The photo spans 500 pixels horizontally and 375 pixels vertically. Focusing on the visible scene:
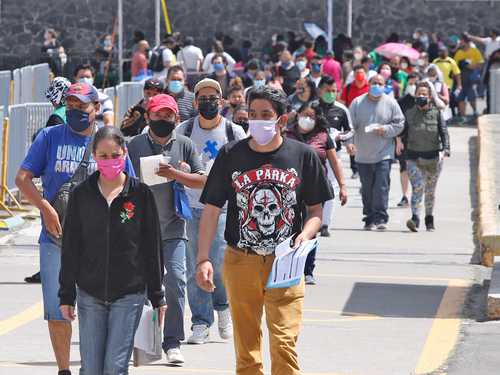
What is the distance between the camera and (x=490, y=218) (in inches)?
558

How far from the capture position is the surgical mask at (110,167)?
777 centimetres

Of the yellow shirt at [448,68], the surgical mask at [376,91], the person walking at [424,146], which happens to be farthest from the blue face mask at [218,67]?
the person walking at [424,146]

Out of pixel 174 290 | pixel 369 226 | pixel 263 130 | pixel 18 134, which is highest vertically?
pixel 18 134

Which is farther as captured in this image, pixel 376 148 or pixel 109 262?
pixel 376 148

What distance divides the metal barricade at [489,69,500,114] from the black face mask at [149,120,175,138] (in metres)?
22.5

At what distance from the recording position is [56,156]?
909cm

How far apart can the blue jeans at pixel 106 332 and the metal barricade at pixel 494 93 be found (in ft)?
81.2

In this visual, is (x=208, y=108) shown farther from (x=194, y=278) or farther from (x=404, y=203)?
(x=404, y=203)

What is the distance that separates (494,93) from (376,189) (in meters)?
14.7

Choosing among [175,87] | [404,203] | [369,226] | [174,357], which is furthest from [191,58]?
[174,357]

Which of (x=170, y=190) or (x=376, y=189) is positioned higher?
(x=376, y=189)

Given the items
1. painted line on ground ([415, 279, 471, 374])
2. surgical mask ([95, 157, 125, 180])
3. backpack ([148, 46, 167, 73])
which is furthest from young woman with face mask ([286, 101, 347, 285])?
backpack ([148, 46, 167, 73])

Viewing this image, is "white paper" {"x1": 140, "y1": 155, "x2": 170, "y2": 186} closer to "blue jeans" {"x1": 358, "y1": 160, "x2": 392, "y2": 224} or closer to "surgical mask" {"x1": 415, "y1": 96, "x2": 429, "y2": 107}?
"surgical mask" {"x1": 415, "y1": 96, "x2": 429, "y2": 107}

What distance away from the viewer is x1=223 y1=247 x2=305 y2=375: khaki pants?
7.92 m
